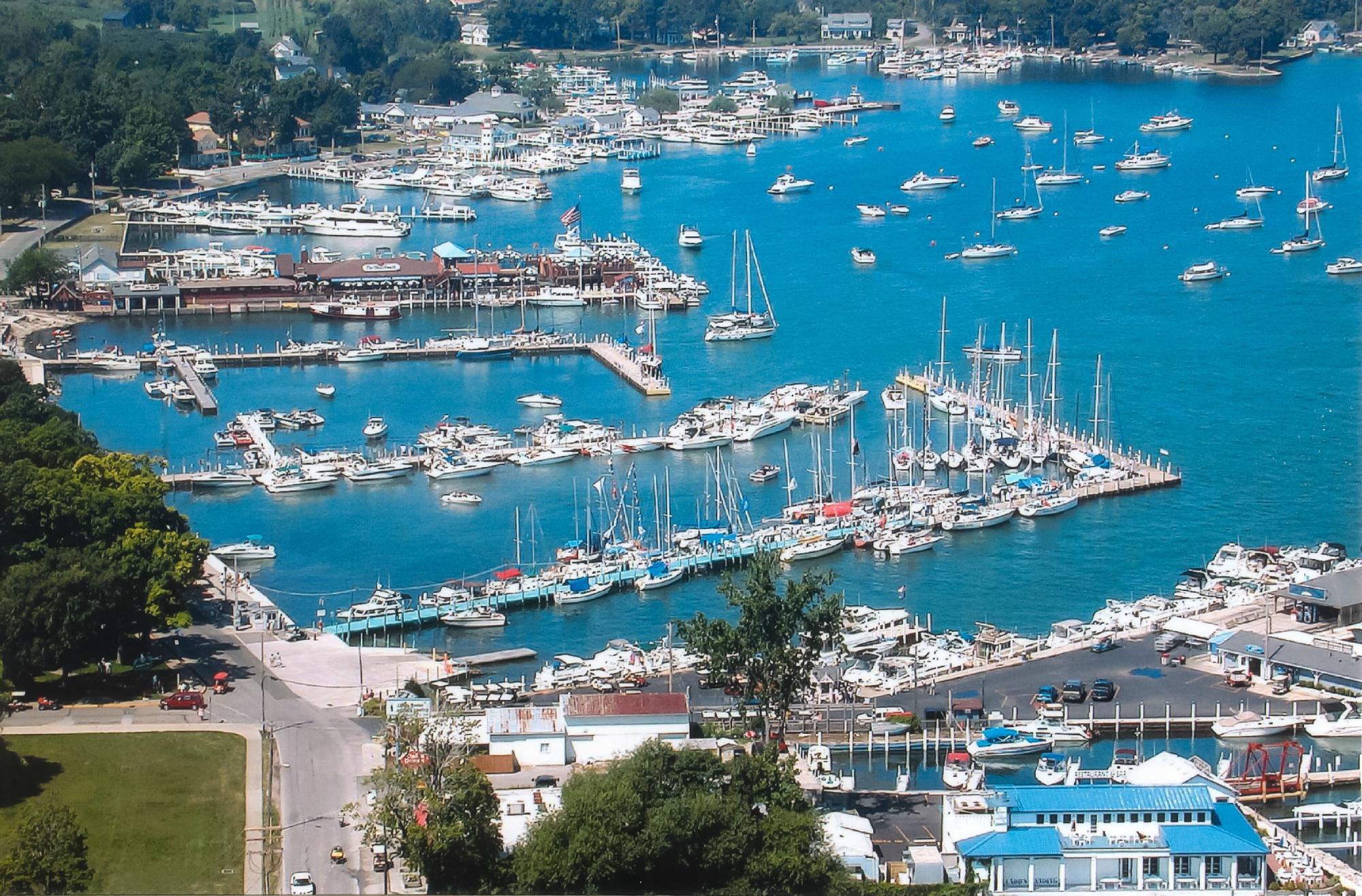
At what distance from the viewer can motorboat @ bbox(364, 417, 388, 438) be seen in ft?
94.9

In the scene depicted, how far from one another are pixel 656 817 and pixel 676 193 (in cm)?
3828

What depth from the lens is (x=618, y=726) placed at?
16.9m

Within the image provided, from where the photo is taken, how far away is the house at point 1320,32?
74875 mm

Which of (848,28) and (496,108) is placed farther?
(848,28)

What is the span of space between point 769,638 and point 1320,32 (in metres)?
65.0

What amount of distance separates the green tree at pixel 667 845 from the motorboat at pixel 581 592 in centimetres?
818

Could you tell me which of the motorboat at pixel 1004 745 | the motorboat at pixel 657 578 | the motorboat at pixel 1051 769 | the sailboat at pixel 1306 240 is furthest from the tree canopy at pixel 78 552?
the sailboat at pixel 1306 240

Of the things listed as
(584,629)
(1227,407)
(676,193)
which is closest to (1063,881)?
(584,629)

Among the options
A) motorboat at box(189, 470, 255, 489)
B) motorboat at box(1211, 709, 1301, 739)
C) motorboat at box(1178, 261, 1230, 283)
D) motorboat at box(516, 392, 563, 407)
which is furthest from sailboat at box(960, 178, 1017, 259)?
motorboat at box(1211, 709, 1301, 739)

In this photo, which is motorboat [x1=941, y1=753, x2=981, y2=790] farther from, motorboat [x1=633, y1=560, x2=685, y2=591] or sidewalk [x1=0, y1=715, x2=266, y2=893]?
motorboat [x1=633, y1=560, x2=685, y2=591]

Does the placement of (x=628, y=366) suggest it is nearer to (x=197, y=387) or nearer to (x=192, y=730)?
(x=197, y=387)

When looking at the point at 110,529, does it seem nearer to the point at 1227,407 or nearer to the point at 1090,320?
the point at 1227,407

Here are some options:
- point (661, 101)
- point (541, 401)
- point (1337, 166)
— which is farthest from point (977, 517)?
point (661, 101)

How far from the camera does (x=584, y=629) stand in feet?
71.3
